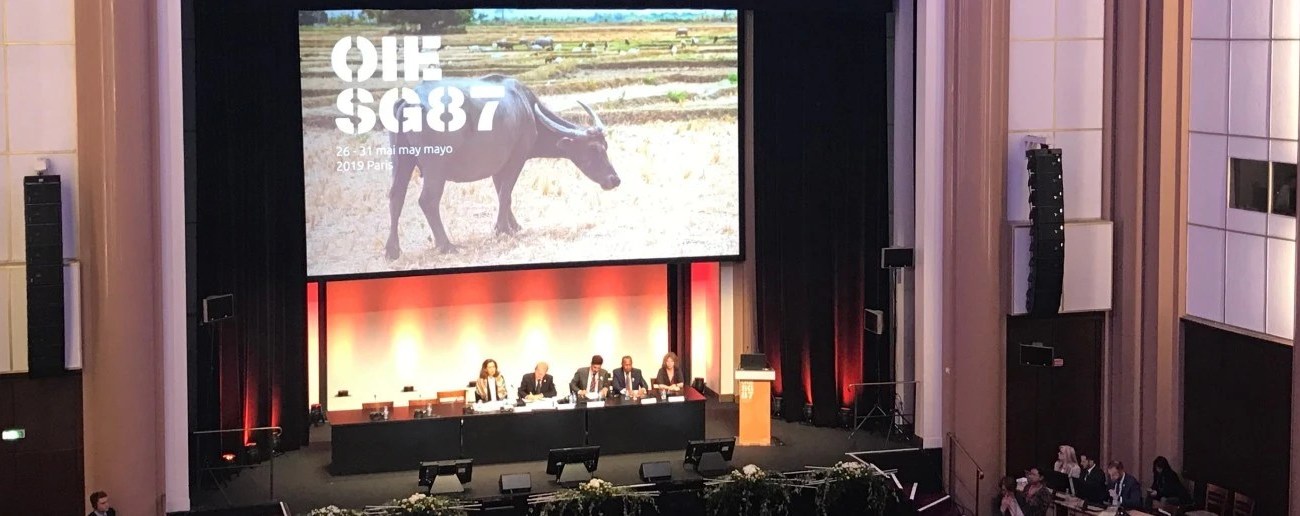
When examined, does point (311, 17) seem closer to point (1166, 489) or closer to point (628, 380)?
point (628, 380)

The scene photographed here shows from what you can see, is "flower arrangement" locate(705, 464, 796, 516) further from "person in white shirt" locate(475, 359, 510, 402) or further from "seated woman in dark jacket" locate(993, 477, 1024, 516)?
"person in white shirt" locate(475, 359, 510, 402)

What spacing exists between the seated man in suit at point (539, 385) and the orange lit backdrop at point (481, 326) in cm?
167

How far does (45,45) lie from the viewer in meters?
12.6

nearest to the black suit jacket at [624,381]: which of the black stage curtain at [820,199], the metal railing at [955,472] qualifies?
the black stage curtain at [820,199]

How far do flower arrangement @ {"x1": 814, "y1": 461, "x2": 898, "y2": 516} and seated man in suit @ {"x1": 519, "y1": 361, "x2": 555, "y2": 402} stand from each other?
9.35ft

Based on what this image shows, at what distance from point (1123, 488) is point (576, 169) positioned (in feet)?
19.4

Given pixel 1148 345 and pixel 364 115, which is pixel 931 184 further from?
pixel 364 115

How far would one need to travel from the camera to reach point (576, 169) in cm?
1559

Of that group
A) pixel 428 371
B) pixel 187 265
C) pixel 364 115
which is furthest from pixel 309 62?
pixel 428 371

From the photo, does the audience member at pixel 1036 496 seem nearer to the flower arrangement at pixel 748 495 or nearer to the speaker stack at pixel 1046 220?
the speaker stack at pixel 1046 220

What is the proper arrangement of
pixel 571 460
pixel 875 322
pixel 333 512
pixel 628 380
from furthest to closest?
1. pixel 875 322
2. pixel 628 380
3. pixel 571 460
4. pixel 333 512

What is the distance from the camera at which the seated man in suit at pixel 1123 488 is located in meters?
13.7

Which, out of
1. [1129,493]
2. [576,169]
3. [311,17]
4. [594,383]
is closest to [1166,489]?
[1129,493]

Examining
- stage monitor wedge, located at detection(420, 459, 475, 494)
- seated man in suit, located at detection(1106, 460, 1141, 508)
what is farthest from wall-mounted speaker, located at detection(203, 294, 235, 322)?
seated man in suit, located at detection(1106, 460, 1141, 508)
